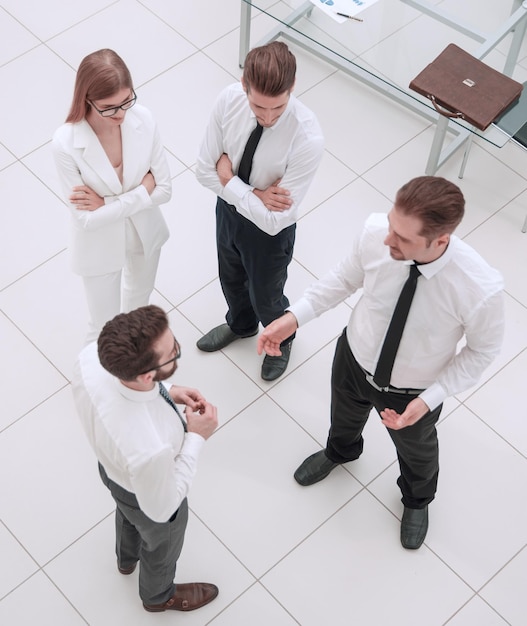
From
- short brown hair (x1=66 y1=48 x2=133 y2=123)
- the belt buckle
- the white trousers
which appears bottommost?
the white trousers

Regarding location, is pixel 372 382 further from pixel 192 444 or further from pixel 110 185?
pixel 110 185

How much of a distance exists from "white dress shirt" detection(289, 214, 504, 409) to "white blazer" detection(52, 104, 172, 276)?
0.77 meters

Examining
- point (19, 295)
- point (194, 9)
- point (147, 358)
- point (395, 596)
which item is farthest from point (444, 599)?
point (194, 9)

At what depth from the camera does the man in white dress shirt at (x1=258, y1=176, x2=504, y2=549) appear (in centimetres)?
235

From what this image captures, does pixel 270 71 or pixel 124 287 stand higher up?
pixel 270 71

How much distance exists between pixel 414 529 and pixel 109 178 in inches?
69.9

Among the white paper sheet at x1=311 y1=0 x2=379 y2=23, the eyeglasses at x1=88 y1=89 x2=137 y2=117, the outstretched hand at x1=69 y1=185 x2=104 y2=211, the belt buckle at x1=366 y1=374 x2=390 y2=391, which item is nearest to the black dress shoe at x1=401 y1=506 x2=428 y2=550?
the belt buckle at x1=366 y1=374 x2=390 y2=391

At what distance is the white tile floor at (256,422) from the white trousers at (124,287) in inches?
12.7

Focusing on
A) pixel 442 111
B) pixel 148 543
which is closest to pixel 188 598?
pixel 148 543

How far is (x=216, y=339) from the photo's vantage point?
3.77 m

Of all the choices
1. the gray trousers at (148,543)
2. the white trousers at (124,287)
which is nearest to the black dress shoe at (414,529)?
the gray trousers at (148,543)

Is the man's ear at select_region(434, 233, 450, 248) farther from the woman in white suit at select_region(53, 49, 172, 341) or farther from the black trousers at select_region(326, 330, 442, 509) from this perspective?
the woman in white suit at select_region(53, 49, 172, 341)

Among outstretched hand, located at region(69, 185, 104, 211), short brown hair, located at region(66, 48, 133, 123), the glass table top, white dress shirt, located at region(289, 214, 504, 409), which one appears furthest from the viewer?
the glass table top

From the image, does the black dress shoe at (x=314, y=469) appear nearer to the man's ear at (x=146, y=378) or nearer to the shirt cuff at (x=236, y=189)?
the shirt cuff at (x=236, y=189)
